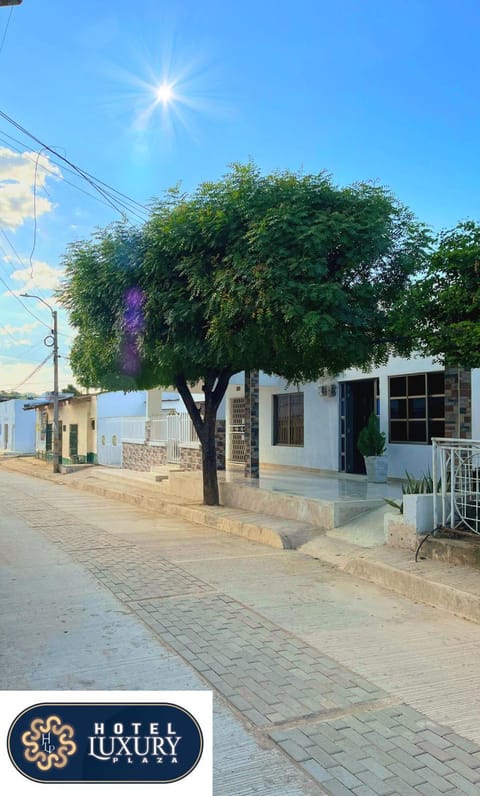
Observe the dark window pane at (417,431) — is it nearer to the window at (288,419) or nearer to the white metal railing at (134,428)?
the window at (288,419)

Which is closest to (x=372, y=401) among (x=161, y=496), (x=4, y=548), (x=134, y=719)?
(x=161, y=496)

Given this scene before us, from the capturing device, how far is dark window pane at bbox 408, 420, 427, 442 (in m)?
13.5

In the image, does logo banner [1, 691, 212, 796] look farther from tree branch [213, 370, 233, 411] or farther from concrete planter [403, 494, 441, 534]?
tree branch [213, 370, 233, 411]

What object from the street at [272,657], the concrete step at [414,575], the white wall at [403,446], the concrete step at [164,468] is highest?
the white wall at [403,446]

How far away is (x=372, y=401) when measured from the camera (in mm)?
15469

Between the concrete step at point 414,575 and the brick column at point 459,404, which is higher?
the brick column at point 459,404

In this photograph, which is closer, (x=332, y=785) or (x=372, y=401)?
(x=332, y=785)

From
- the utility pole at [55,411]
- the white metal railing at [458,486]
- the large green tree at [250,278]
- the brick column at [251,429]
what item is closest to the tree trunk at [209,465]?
the brick column at [251,429]

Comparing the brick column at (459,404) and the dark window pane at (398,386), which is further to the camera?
the dark window pane at (398,386)

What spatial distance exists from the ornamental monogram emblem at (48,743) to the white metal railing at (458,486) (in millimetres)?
5339

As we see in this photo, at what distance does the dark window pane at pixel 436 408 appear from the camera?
1293cm

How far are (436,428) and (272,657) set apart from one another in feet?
30.0

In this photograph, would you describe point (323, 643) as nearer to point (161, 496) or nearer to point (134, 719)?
point (134, 719)

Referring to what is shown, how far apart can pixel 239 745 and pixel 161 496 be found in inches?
476
